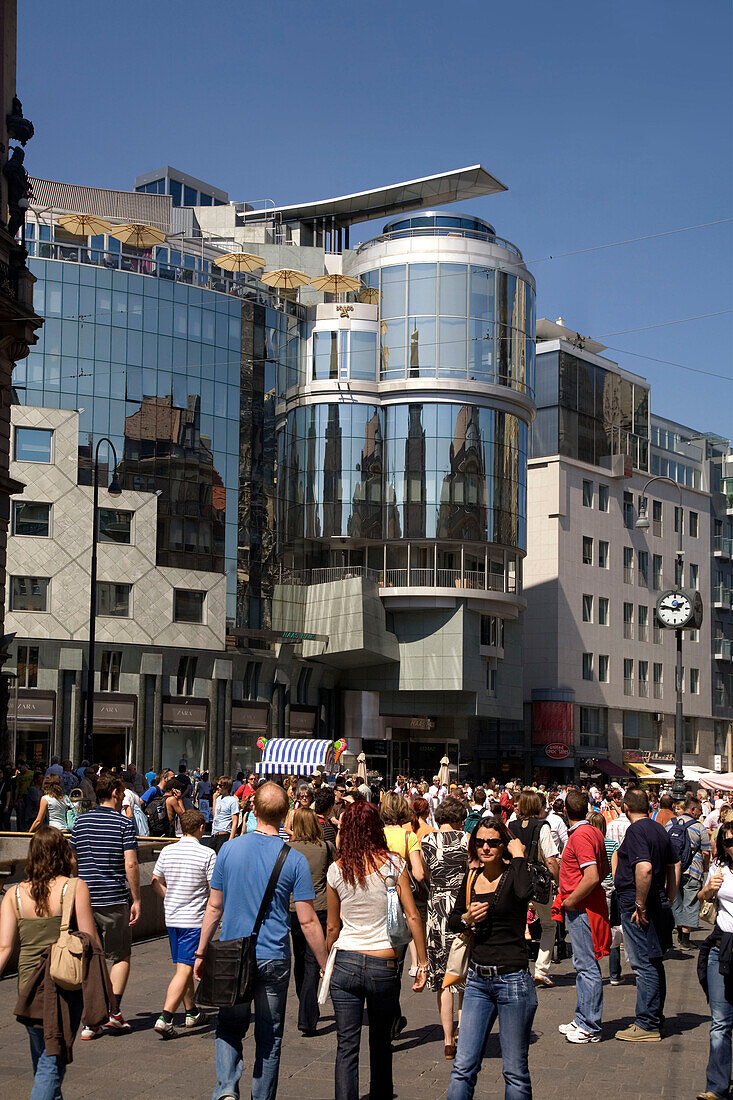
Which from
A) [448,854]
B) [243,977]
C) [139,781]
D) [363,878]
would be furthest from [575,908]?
[139,781]

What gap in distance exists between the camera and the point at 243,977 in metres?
7.43

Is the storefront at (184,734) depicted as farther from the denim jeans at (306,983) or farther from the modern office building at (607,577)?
the denim jeans at (306,983)

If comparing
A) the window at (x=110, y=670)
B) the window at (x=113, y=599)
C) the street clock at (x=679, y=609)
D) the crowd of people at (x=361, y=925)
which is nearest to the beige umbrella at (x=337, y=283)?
the window at (x=113, y=599)

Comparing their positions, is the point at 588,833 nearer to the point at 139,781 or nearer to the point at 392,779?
the point at 139,781

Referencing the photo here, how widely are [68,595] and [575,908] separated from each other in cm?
4924

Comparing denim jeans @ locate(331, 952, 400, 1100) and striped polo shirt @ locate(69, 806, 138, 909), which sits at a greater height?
striped polo shirt @ locate(69, 806, 138, 909)

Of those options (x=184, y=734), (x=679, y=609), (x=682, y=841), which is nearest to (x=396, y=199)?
(x=184, y=734)

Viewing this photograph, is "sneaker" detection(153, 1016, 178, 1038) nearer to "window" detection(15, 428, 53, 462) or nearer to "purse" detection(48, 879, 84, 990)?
"purse" detection(48, 879, 84, 990)

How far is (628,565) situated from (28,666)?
134ft

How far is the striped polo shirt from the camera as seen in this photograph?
1084 centimetres

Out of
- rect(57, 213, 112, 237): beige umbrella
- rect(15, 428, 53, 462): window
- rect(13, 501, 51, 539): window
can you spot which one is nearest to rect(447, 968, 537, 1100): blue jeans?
rect(13, 501, 51, 539): window

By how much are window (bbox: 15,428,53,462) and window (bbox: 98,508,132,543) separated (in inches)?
136

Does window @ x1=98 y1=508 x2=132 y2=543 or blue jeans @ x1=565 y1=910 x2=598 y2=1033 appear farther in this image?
window @ x1=98 y1=508 x2=132 y2=543

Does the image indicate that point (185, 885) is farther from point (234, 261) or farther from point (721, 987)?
point (234, 261)
